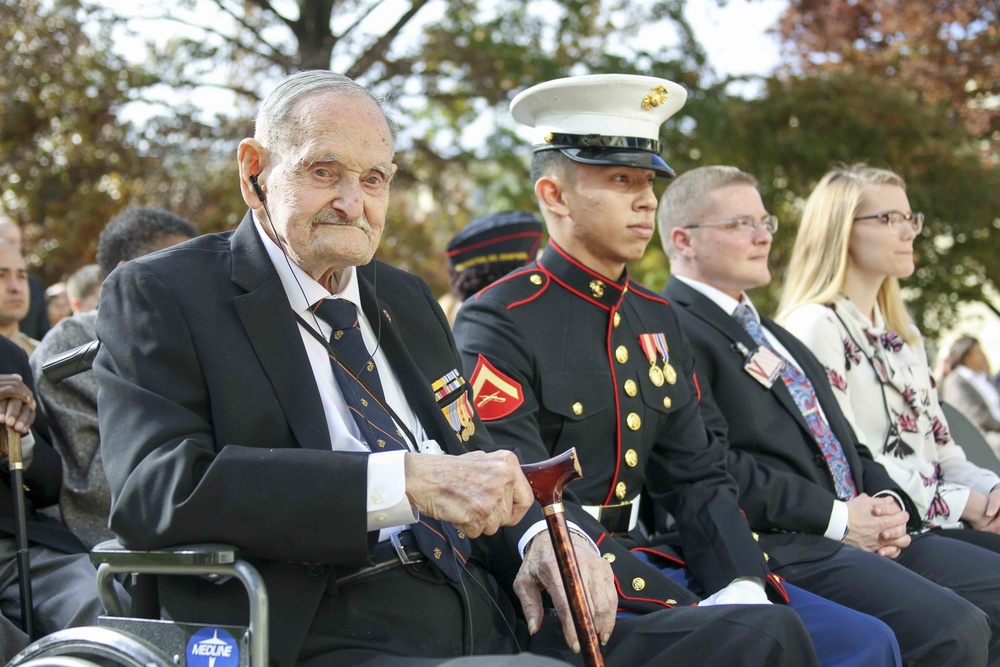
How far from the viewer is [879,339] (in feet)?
14.8

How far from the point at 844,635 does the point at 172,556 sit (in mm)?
1885

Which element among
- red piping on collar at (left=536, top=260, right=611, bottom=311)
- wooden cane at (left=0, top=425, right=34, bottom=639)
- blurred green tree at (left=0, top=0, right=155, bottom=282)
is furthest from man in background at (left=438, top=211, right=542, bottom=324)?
blurred green tree at (left=0, top=0, right=155, bottom=282)

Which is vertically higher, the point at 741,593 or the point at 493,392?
the point at 493,392

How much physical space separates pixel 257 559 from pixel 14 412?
4.11ft

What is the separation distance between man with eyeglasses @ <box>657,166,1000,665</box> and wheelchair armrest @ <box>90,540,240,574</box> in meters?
1.96

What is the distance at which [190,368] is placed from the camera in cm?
220

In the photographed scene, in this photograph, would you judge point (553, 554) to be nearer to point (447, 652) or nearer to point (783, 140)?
point (447, 652)

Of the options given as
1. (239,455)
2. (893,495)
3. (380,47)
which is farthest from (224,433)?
(380,47)

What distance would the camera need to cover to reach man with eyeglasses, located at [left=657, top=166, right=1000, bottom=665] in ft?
10.6

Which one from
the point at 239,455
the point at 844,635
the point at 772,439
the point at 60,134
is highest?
the point at 60,134

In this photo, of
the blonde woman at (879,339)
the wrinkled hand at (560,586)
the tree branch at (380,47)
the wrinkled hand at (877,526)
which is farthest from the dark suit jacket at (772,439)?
the tree branch at (380,47)

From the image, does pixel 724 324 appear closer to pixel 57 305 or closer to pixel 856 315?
pixel 856 315

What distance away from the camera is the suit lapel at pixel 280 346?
7.44ft

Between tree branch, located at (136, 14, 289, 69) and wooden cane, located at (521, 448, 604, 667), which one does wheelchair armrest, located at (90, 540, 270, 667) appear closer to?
wooden cane, located at (521, 448, 604, 667)
